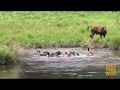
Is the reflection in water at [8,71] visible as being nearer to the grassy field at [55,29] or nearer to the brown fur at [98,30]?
the grassy field at [55,29]

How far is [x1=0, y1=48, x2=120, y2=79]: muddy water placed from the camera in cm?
812

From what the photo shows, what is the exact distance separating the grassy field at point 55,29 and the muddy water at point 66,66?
0.67ft

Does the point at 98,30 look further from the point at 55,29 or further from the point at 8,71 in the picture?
the point at 8,71

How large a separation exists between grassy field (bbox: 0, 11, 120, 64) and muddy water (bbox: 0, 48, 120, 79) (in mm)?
203

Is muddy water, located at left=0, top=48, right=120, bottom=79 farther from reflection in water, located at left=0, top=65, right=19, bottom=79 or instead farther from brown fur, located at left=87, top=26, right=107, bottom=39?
brown fur, located at left=87, top=26, right=107, bottom=39

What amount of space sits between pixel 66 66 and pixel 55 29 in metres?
1.19

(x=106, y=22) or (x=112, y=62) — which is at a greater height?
(x=106, y=22)

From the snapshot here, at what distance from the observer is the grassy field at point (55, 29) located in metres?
9.15

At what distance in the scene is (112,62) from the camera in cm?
898

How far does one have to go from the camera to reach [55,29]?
9.62m

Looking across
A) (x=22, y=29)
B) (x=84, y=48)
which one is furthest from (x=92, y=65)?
(x=22, y=29)

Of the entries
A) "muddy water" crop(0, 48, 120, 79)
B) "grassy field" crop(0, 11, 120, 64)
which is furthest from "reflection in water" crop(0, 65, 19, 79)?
"grassy field" crop(0, 11, 120, 64)
